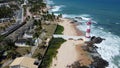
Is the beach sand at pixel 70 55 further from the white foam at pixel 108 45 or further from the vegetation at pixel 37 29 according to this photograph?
the vegetation at pixel 37 29

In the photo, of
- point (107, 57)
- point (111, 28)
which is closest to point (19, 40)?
point (107, 57)

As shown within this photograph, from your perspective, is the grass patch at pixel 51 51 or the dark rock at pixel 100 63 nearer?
the grass patch at pixel 51 51

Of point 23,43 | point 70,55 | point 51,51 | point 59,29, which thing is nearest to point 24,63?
point 51,51

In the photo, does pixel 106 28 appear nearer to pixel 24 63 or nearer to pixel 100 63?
pixel 100 63

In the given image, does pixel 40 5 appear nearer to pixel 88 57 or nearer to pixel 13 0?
pixel 13 0

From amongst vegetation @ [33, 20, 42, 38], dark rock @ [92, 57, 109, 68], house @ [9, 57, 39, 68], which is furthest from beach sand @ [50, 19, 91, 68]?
vegetation @ [33, 20, 42, 38]

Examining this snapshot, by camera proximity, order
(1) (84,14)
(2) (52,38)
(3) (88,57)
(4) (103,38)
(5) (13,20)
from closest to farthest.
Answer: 1. (3) (88,57)
2. (2) (52,38)
3. (4) (103,38)
4. (5) (13,20)
5. (1) (84,14)

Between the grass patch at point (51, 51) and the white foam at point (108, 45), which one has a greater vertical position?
the grass patch at point (51, 51)

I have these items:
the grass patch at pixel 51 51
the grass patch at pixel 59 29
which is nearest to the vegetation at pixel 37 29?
the grass patch at pixel 51 51

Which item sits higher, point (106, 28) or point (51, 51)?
point (51, 51)
